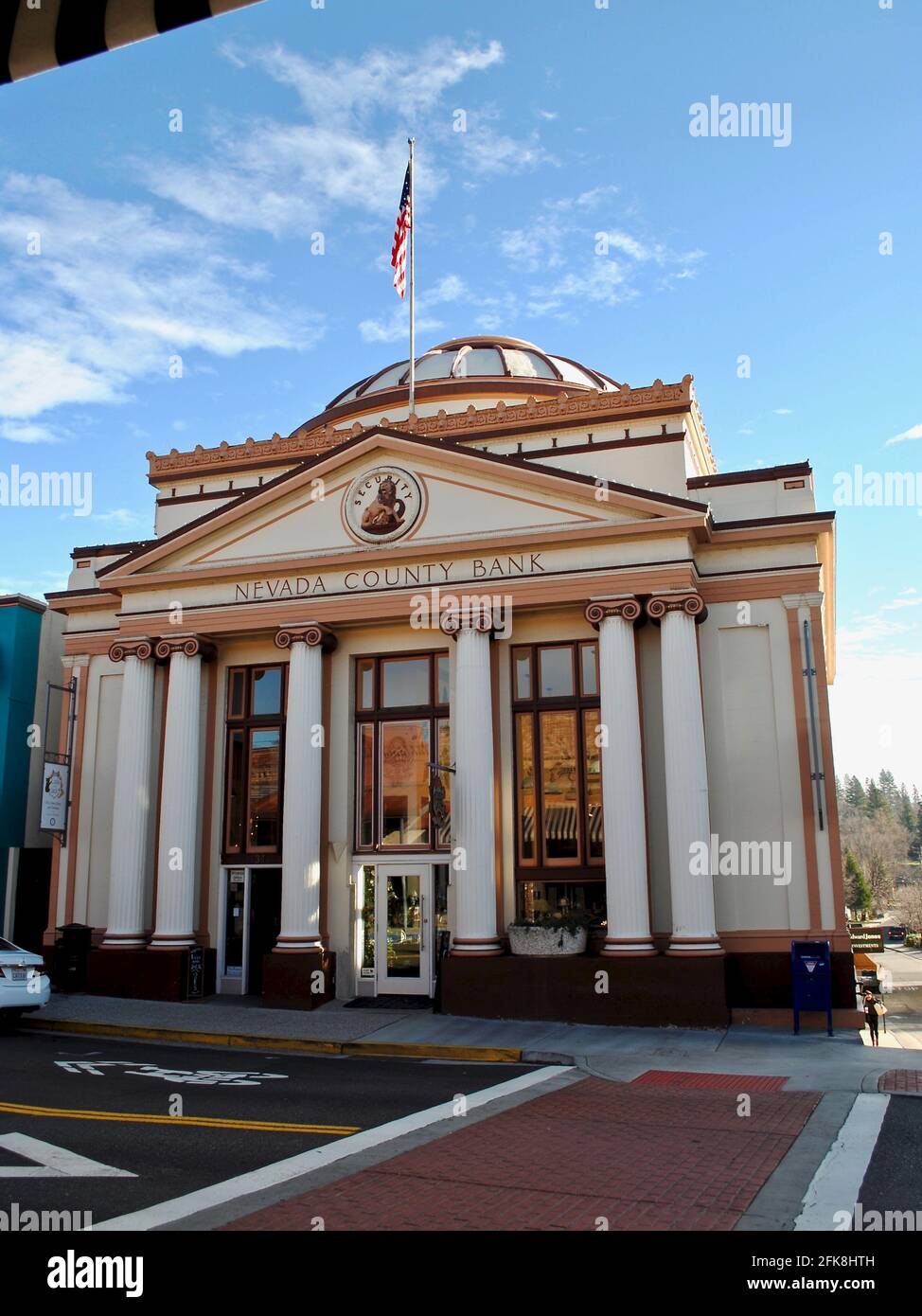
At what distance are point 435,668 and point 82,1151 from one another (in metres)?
12.5

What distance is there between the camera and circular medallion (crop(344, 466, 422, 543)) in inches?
788

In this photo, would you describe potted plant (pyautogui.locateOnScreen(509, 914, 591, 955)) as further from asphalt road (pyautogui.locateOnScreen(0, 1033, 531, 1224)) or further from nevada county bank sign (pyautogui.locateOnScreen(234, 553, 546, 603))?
nevada county bank sign (pyautogui.locateOnScreen(234, 553, 546, 603))

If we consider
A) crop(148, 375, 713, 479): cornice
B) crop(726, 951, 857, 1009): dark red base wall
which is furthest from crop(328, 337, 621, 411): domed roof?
crop(726, 951, 857, 1009): dark red base wall

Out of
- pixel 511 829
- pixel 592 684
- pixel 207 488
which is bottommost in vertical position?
pixel 511 829

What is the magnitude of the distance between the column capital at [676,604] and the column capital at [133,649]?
969cm

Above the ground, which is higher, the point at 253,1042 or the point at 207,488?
the point at 207,488

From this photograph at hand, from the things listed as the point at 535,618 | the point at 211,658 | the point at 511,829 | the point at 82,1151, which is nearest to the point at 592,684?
the point at 535,618

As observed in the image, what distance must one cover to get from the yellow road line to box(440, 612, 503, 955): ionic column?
26.8 feet

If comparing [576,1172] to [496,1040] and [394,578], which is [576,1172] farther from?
[394,578]

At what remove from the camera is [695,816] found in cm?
1752

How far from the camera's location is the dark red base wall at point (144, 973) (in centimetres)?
1955

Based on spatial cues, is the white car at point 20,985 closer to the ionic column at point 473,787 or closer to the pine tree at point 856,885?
the ionic column at point 473,787

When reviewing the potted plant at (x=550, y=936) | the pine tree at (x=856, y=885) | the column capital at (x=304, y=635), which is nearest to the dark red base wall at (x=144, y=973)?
the column capital at (x=304, y=635)
